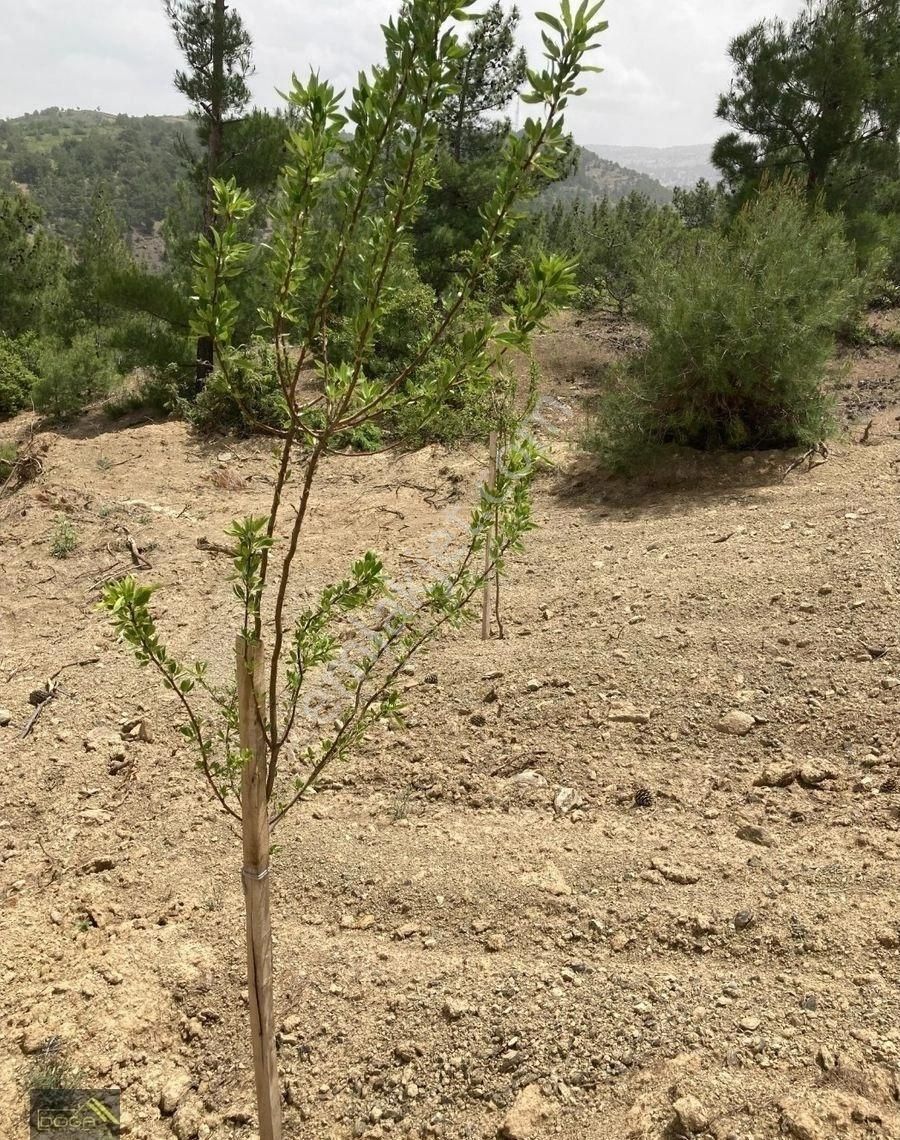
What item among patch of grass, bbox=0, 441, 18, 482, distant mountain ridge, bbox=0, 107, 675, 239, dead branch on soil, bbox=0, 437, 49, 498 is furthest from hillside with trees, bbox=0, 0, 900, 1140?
distant mountain ridge, bbox=0, 107, 675, 239

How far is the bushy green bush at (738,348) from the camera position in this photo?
6254 mm

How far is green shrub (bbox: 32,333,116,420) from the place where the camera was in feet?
37.3

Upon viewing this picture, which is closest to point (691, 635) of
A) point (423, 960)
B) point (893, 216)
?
point (423, 960)

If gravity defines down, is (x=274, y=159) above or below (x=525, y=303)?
above

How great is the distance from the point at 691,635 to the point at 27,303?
1528cm

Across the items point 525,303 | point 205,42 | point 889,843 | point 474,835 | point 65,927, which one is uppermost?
point 205,42

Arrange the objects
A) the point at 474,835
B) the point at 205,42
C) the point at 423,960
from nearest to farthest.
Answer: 1. the point at 423,960
2. the point at 474,835
3. the point at 205,42

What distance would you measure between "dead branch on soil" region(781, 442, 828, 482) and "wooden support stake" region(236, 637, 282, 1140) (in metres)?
5.74

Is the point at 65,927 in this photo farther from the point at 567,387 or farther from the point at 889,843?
the point at 567,387

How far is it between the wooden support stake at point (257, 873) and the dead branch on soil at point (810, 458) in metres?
5.74

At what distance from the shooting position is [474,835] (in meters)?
3.12

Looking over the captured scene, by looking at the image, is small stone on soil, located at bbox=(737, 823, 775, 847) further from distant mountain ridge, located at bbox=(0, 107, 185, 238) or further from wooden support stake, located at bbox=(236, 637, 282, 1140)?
distant mountain ridge, located at bbox=(0, 107, 185, 238)

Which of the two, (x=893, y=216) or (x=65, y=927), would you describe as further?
(x=893, y=216)

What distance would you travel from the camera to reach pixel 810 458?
6496 millimetres
